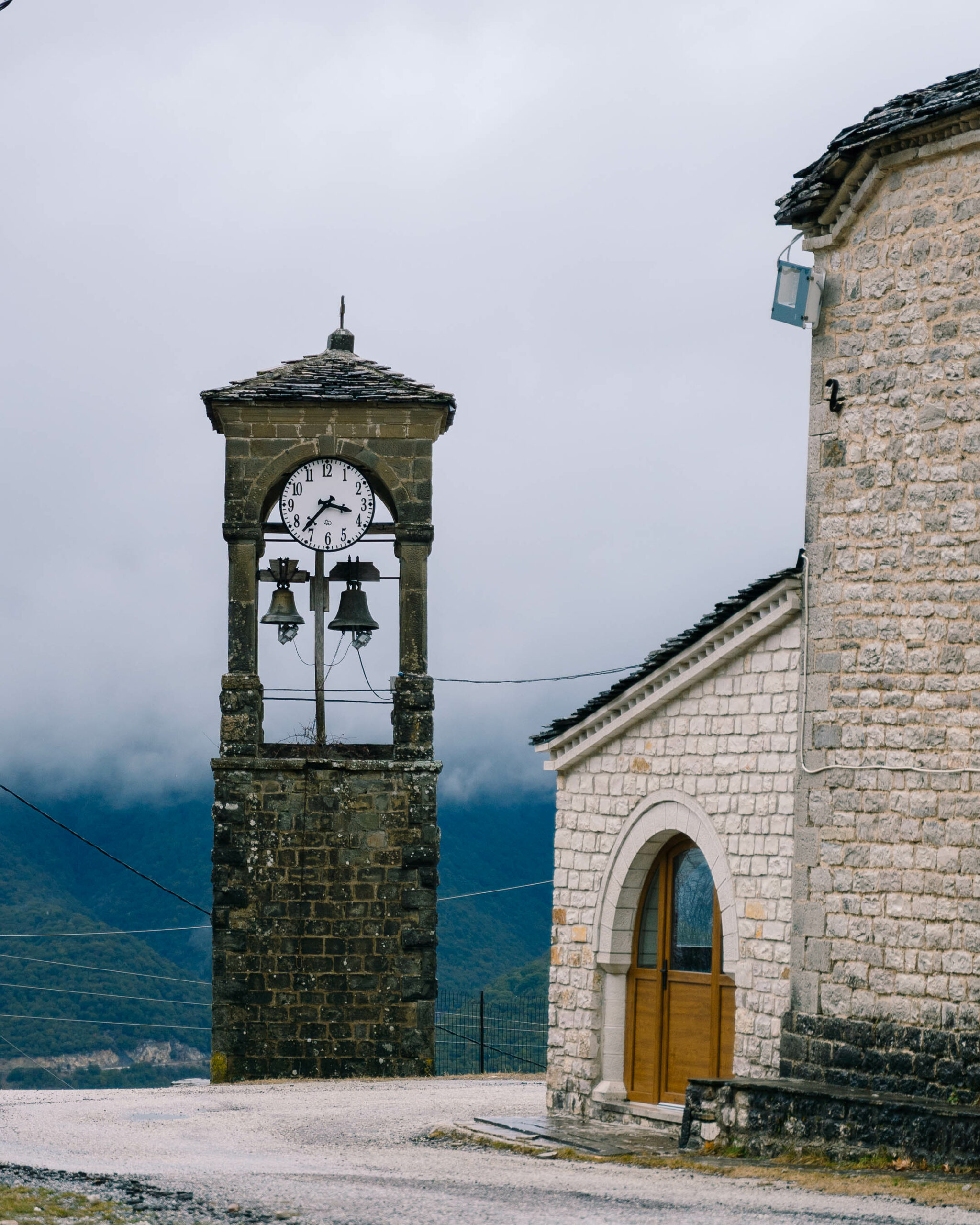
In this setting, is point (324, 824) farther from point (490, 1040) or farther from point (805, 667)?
point (490, 1040)

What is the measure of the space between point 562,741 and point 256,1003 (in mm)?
5848

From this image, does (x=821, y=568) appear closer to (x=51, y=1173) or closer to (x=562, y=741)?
(x=562, y=741)

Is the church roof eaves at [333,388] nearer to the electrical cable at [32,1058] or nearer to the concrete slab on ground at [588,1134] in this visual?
the concrete slab on ground at [588,1134]

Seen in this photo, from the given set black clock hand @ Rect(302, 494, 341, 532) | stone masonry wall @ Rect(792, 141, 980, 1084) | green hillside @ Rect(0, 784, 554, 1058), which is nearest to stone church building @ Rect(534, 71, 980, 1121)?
stone masonry wall @ Rect(792, 141, 980, 1084)

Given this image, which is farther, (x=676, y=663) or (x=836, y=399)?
(x=676, y=663)

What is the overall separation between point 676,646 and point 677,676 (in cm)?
25

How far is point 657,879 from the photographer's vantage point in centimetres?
1381


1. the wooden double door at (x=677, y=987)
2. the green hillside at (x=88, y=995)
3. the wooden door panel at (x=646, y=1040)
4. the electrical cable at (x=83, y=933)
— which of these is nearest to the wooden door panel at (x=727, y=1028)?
the wooden double door at (x=677, y=987)

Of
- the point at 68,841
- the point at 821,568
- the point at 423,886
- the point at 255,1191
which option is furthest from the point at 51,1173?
the point at 68,841

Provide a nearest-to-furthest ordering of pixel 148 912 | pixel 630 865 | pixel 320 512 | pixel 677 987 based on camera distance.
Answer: pixel 677 987 < pixel 630 865 < pixel 320 512 < pixel 148 912

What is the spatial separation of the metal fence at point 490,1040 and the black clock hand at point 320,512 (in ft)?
25.1

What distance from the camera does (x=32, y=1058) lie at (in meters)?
68.8

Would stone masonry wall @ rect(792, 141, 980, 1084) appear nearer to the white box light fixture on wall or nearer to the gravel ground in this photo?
the white box light fixture on wall

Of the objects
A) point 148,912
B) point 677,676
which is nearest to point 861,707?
point 677,676
